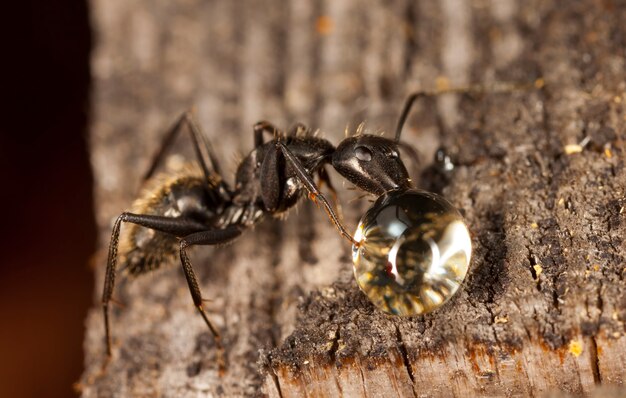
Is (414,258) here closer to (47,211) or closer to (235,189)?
(235,189)

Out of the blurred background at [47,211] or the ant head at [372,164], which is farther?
the blurred background at [47,211]

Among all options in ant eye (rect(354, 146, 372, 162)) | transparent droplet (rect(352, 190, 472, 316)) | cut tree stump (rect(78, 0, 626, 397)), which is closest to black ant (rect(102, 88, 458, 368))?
ant eye (rect(354, 146, 372, 162))

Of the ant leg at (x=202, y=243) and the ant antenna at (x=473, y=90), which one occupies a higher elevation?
the ant antenna at (x=473, y=90)

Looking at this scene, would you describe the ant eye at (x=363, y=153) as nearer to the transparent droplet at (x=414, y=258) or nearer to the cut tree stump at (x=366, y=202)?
the cut tree stump at (x=366, y=202)

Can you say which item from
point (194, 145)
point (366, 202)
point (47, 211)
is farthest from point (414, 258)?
point (47, 211)

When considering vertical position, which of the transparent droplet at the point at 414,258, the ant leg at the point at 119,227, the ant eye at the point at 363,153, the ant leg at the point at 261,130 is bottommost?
the transparent droplet at the point at 414,258

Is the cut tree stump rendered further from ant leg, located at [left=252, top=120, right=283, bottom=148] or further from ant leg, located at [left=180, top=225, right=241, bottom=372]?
ant leg, located at [left=252, top=120, right=283, bottom=148]

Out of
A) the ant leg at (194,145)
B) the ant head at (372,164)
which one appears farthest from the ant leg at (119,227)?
the ant head at (372,164)
